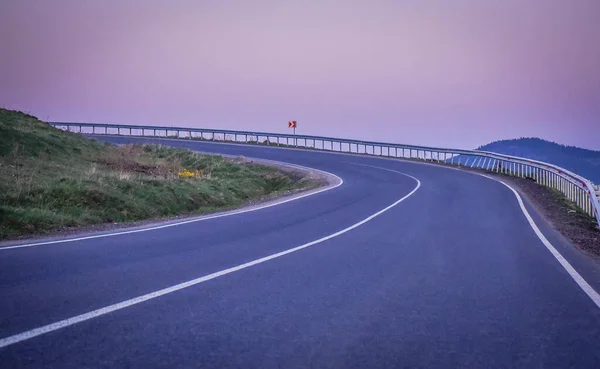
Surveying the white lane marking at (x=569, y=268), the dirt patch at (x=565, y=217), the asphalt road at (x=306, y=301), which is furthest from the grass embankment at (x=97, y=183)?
the white lane marking at (x=569, y=268)

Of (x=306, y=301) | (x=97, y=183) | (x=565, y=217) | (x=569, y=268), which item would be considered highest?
(x=97, y=183)

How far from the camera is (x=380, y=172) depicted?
117 ft

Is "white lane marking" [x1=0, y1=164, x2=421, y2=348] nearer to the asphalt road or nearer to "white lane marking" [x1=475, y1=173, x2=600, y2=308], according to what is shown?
the asphalt road

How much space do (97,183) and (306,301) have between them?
14633 millimetres

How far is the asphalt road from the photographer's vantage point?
5047 mm

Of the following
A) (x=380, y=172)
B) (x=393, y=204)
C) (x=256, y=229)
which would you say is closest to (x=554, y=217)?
(x=393, y=204)

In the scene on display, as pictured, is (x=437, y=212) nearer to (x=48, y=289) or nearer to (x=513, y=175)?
(x=48, y=289)

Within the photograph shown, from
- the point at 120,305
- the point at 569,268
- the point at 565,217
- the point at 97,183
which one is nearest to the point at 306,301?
the point at 120,305

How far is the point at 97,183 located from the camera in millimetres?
19844

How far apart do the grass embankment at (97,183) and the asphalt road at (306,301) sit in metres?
4.28

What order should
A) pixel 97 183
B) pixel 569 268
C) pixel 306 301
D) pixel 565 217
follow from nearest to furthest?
pixel 306 301
pixel 569 268
pixel 565 217
pixel 97 183

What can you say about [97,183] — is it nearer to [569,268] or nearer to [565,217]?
[565,217]

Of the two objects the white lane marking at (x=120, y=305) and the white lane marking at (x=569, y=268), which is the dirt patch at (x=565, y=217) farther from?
the white lane marking at (x=120, y=305)

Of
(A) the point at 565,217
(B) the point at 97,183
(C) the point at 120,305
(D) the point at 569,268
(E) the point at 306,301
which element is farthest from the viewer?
(B) the point at 97,183
